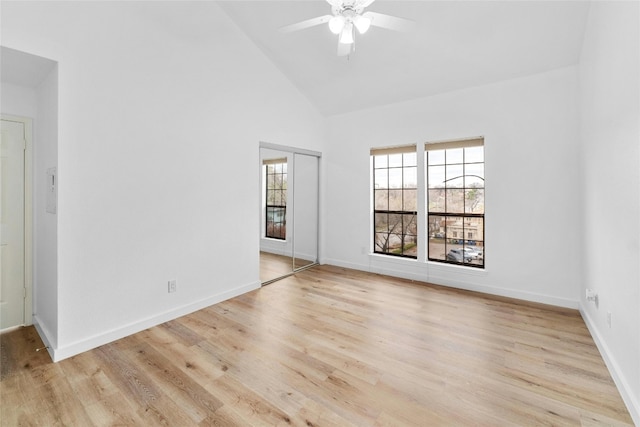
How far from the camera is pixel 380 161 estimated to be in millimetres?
4926

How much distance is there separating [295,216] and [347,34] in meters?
2.94

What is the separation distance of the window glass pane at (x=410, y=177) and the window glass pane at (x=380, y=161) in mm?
355

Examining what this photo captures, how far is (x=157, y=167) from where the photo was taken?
2.99 meters

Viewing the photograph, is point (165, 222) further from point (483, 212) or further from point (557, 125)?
point (557, 125)

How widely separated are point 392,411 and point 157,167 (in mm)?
2902

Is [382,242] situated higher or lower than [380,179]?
lower

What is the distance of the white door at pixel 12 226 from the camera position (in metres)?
2.78

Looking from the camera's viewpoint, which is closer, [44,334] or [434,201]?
[44,334]

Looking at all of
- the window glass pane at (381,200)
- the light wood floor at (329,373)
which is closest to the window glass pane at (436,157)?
the window glass pane at (381,200)

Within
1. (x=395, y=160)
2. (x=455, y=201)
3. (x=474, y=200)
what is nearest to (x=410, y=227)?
(x=455, y=201)

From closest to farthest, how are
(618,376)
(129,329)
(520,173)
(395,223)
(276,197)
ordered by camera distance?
(618,376)
(129,329)
(520,173)
(276,197)
(395,223)

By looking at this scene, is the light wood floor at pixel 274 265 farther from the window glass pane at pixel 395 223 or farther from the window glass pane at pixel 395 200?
the window glass pane at pixel 395 200

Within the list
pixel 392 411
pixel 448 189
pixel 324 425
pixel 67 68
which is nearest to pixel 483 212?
pixel 448 189

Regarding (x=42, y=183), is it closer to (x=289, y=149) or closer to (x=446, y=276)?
(x=289, y=149)
